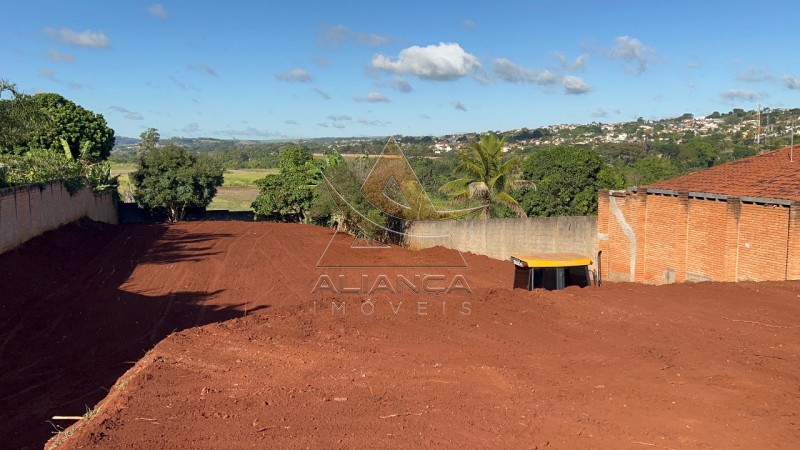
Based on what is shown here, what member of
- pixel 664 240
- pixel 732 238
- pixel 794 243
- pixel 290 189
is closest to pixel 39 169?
pixel 290 189

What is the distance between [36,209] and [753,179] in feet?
75.8

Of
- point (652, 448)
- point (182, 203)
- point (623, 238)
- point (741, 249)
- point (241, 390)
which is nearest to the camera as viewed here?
point (652, 448)

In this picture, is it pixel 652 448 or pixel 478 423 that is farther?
pixel 478 423

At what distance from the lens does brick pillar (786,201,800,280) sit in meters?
11.9

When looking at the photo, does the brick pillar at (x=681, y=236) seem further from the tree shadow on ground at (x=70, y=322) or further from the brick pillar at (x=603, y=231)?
the tree shadow on ground at (x=70, y=322)

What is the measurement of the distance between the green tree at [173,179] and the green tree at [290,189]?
3.65 meters

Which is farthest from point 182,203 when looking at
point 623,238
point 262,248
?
point 623,238

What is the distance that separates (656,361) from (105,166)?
3741 centimetres

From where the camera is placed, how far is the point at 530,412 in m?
5.38

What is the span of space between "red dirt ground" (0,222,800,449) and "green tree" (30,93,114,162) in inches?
1225

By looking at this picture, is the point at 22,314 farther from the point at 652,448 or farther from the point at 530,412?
the point at 652,448

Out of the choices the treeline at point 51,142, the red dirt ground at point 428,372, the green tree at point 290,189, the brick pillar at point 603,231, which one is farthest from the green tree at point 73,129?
the brick pillar at point 603,231

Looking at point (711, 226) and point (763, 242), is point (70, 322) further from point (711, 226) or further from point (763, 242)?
point (763, 242)

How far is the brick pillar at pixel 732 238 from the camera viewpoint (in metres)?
13.4
